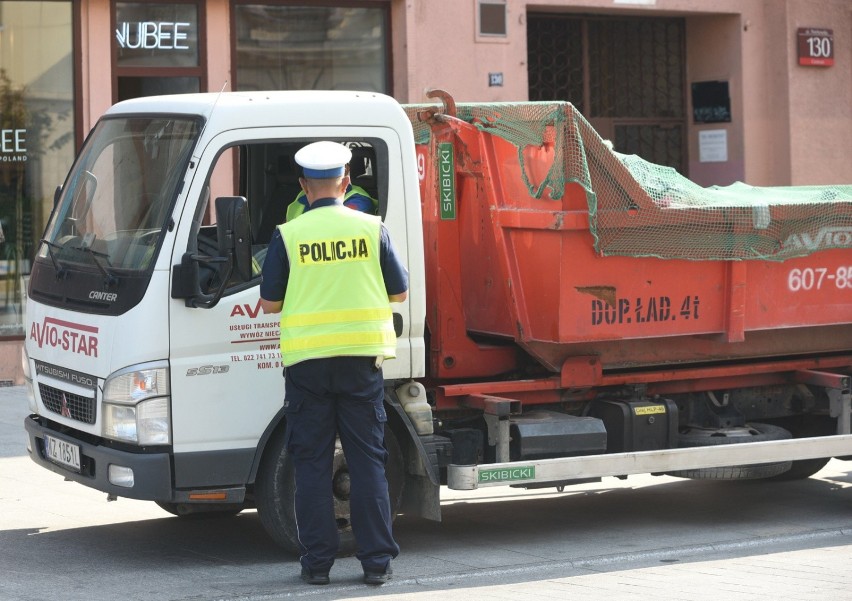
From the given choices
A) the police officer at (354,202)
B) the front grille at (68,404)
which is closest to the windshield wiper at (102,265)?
the front grille at (68,404)

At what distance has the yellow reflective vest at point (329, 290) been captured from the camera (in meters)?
6.19

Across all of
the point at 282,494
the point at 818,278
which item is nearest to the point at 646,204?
the point at 818,278

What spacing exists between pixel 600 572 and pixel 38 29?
328 inches

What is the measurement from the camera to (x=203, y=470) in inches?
258

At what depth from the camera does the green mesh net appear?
7.09 m

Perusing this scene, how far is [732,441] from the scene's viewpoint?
7.71 m

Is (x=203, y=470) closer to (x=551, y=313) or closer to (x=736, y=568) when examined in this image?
(x=551, y=313)

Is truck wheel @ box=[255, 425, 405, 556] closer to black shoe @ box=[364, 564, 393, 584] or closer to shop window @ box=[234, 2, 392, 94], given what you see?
black shoe @ box=[364, 564, 393, 584]

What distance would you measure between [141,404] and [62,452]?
66 centimetres

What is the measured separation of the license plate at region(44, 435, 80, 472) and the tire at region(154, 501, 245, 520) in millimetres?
455

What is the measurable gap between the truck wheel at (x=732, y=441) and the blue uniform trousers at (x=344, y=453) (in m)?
1.79

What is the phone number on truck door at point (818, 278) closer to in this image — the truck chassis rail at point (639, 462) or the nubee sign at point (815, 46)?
the truck chassis rail at point (639, 462)

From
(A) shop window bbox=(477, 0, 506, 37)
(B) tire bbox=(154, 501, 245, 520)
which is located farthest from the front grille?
(A) shop window bbox=(477, 0, 506, 37)

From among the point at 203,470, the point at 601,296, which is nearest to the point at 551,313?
the point at 601,296
